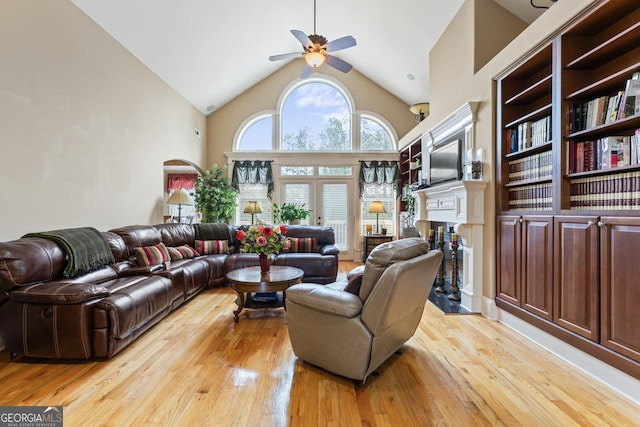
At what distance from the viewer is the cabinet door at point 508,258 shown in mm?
3055

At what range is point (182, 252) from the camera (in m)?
4.68

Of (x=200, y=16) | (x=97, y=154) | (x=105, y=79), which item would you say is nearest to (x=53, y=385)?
(x=97, y=154)

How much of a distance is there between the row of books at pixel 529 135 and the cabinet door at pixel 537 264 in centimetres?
69

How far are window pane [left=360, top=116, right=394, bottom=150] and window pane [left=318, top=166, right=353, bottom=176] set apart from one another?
604 millimetres

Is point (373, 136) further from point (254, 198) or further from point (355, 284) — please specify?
point (355, 284)

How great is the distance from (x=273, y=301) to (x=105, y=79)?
344 centimetres

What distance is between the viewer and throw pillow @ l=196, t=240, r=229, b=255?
5.12 metres

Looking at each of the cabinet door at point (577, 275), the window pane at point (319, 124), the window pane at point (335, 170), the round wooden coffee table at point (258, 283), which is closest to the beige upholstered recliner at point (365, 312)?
the round wooden coffee table at point (258, 283)

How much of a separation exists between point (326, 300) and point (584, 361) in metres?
1.92

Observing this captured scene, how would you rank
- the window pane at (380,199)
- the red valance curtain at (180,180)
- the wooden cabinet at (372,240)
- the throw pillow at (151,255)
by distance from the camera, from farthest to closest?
the red valance curtain at (180,180) < the window pane at (380,199) < the wooden cabinet at (372,240) < the throw pillow at (151,255)

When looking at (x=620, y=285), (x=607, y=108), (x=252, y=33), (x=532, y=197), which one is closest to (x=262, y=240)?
(x=532, y=197)

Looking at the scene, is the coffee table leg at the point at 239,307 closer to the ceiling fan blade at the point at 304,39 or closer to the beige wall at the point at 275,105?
the ceiling fan blade at the point at 304,39

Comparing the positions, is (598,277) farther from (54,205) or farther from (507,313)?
(54,205)

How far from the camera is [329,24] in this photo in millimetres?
5645
